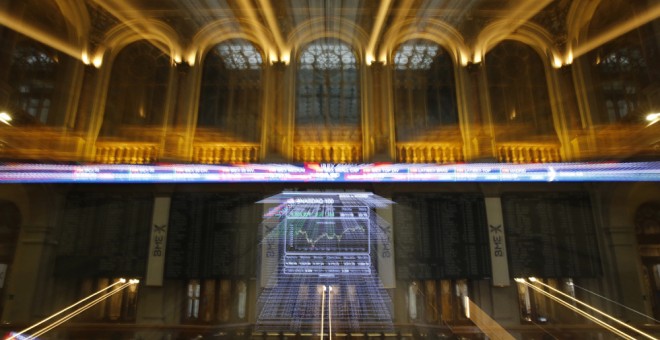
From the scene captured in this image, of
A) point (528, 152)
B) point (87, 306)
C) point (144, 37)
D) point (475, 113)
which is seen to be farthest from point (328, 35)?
point (87, 306)

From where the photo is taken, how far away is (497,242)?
7363 millimetres

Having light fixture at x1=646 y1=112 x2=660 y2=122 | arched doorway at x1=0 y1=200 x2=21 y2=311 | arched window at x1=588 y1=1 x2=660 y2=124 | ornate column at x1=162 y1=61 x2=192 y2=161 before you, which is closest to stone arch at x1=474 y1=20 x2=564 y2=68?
arched window at x1=588 y1=1 x2=660 y2=124

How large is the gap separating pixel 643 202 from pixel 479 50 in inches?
185

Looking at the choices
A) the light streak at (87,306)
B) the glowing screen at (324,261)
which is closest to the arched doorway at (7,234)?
the light streak at (87,306)

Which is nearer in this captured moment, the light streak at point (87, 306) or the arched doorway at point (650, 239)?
the light streak at point (87, 306)

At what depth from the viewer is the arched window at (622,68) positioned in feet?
23.0

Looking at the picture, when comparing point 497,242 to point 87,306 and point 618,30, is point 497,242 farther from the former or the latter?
point 87,306

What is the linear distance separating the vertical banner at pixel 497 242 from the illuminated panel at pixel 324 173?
2.21ft

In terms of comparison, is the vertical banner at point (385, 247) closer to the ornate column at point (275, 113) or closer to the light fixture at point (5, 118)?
the ornate column at point (275, 113)

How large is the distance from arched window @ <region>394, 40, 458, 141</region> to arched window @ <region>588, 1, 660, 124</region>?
3014 millimetres

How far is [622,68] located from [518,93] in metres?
1.95

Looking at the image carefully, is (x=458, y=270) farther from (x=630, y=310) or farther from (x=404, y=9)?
(x=404, y=9)

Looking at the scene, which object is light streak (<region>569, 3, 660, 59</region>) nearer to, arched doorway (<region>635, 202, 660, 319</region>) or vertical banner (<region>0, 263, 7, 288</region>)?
arched doorway (<region>635, 202, 660, 319</region>)

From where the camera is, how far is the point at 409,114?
8.40 meters
